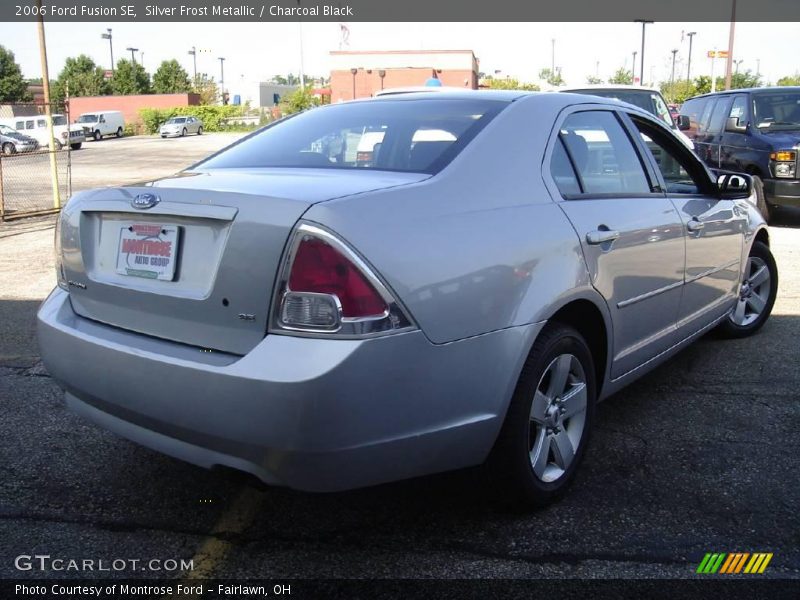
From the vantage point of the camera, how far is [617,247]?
323 cm

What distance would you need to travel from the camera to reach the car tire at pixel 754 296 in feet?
17.4

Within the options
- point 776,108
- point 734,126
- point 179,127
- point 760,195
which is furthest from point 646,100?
point 179,127

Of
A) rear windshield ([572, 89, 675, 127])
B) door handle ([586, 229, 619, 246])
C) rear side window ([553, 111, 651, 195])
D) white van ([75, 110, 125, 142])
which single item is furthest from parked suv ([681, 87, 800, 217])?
white van ([75, 110, 125, 142])

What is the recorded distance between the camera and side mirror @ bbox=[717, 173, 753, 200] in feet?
14.3

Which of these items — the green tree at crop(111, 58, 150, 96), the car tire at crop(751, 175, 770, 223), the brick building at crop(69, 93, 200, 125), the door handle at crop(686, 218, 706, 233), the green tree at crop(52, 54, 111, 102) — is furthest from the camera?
the green tree at crop(111, 58, 150, 96)

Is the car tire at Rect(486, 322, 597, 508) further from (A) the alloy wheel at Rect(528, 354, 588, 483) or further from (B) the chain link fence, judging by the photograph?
(B) the chain link fence

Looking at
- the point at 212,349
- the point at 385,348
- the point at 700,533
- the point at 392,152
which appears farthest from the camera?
the point at 392,152

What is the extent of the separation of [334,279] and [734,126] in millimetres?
10427

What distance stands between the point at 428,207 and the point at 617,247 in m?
1.10

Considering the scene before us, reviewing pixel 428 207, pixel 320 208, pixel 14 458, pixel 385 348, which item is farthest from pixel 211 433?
pixel 14 458

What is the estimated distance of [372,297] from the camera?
2.25 m

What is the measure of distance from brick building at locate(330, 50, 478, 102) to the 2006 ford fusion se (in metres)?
53.8

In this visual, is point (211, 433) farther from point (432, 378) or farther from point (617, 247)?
point (617, 247)

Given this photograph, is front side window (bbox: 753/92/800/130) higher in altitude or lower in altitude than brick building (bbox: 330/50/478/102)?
lower
